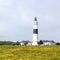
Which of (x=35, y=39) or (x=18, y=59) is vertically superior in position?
(x=35, y=39)

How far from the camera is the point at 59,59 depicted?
81.5 ft

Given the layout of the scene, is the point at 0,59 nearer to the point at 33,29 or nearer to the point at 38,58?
the point at 38,58

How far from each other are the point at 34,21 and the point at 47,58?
55720 mm

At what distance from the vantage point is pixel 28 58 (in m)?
25.1

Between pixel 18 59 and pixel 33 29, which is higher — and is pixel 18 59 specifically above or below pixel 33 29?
below

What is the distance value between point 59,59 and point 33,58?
7.89 ft

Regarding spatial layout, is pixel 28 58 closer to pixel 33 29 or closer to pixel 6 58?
pixel 6 58

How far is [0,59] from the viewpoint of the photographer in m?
25.6

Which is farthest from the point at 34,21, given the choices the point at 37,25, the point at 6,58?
the point at 6,58

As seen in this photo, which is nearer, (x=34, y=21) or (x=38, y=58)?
(x=38, y=58)

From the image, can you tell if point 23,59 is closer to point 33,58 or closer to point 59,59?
point 33,58

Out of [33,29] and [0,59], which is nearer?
[0,59]

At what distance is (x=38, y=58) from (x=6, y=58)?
302 centimetres

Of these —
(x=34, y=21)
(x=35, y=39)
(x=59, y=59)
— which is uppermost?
(x=34, y=21)
